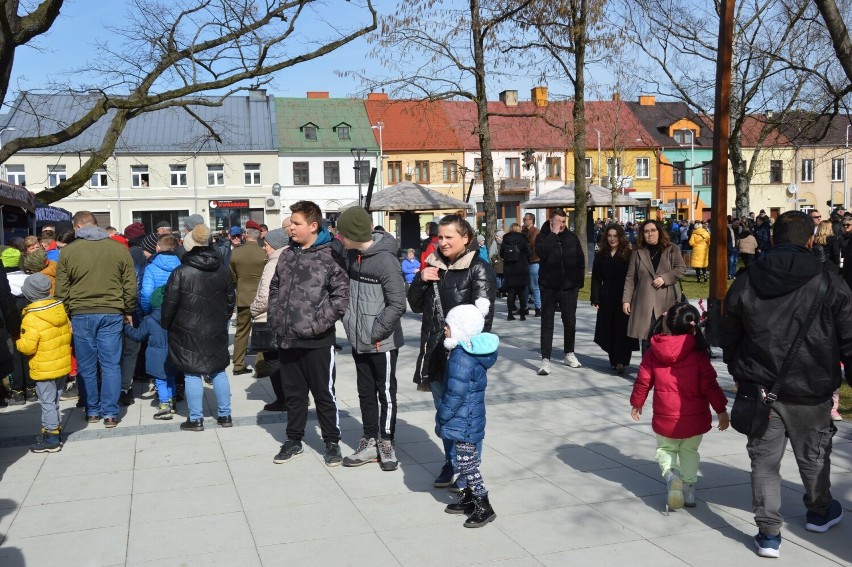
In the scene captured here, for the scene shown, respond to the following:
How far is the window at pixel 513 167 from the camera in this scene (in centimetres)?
5906

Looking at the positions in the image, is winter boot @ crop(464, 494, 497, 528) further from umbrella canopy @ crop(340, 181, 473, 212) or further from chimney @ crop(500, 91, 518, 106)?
chimney @ crop(500, 91, 518, 106)

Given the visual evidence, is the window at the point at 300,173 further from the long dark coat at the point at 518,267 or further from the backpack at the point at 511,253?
the backpack at the point at 511,253

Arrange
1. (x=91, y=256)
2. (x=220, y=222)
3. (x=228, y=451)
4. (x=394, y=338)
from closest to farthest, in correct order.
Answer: (x=394, y=338) → (x=228, y=451) → (x=91, y=256) → (x=220, y=222)

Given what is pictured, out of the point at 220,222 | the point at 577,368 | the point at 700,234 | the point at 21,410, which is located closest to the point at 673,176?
the point at 220,222

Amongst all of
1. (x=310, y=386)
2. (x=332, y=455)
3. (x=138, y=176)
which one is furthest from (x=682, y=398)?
(x=138, y=176)

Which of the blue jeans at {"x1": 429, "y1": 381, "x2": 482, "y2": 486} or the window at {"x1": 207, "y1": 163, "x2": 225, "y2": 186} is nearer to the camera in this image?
the blue jeans at {"x1": 429, "y1": 381, "x2": 482, "y2": 486}

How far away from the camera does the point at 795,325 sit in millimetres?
4395

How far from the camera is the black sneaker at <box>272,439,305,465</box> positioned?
6.34 metres

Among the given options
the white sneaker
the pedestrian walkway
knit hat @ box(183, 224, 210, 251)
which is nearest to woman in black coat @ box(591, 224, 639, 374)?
the white sneaker

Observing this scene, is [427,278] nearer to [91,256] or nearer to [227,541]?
[227,541]

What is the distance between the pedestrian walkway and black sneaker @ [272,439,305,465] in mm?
63

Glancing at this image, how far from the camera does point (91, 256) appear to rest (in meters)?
7.74

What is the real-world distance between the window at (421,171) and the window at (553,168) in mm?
8677

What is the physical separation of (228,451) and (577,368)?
16.4 ft
